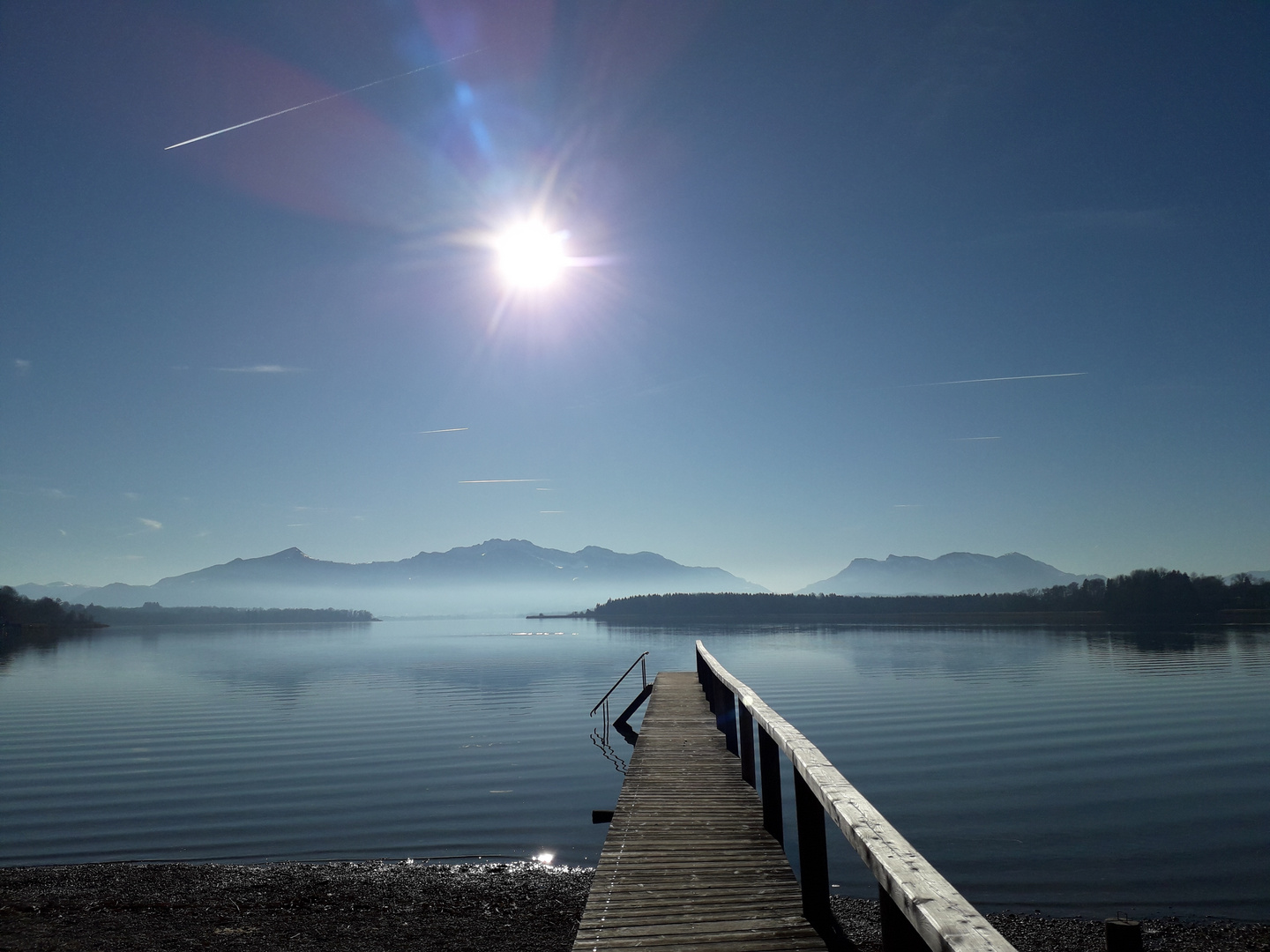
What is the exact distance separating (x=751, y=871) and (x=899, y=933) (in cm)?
359

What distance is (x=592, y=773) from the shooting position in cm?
2139

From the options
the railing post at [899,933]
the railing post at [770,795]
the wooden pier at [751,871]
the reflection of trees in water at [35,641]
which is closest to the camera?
the wooden pier at [751,871]

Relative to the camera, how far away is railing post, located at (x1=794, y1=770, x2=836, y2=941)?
17.4 feet

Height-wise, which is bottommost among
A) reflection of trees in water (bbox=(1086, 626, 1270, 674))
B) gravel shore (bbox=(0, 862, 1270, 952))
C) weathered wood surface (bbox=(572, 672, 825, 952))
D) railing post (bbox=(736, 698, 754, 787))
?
reflection of trees in water (bbox=(1086, 626, 1270, 674))

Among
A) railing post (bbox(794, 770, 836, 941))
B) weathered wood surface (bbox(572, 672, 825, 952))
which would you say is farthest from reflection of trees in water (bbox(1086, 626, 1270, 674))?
railing post (bbox(794, 770, 836, 941))

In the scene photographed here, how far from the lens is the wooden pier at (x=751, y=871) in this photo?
309 centimetres

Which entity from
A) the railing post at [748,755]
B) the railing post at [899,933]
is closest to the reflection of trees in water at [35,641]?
the railing post at [748,755]

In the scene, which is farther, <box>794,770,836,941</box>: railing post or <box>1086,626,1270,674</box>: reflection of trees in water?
<box>1086,626,1270,674</box>: reflection of trees in water

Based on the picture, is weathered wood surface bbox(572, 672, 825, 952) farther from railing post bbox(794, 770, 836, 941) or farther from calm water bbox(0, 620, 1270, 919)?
calm water bbox(0, 620, 1270, 919)

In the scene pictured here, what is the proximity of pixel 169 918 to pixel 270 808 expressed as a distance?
757 centimetres

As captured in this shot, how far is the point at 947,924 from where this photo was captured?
8.67 ft

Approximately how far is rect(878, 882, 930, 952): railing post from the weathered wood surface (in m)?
2.13

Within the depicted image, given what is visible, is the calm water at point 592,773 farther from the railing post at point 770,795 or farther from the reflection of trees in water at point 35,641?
the reflection of trees in water at point 35,641

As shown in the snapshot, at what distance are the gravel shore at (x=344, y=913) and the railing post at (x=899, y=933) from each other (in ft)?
24.3
